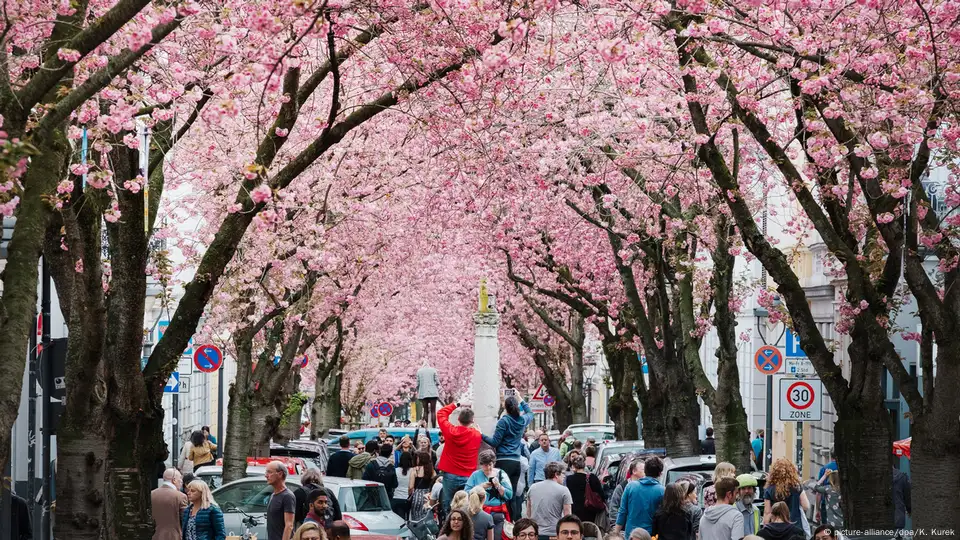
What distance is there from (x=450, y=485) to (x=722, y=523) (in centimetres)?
512

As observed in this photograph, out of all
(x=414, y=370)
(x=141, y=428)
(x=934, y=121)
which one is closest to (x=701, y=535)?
(x=934, y=121)

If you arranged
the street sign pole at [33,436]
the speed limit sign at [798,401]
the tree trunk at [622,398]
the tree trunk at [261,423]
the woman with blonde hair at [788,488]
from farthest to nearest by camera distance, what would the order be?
the tree trunk at [622,398], the tree trunk at [261,423], the speed limit sign at [798,401], the street sign pole at [33,436], the woman with blonde hair at [788,488]

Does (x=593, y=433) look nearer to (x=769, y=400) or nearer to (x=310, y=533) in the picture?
(x=769, y=400)

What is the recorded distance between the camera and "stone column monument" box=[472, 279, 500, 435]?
30453 millimetres

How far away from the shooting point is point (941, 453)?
544 inches

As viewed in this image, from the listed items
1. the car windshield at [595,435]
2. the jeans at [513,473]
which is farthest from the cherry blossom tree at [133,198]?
the car windshield at [595,435]

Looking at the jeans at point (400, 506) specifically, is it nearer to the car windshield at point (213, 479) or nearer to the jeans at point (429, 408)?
the car windshield at point (213, 479)

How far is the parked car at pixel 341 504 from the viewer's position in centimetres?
1864

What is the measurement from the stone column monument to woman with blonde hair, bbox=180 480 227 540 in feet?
50.7

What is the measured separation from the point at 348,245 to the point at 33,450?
13454mm

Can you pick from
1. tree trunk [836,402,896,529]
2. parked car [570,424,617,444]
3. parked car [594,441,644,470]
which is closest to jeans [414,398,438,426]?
parked car [570,424,617,444]

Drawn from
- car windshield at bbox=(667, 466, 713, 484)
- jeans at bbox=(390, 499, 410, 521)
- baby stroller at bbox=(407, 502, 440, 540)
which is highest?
car windshield at bbox=(667, 466, 713, 484)

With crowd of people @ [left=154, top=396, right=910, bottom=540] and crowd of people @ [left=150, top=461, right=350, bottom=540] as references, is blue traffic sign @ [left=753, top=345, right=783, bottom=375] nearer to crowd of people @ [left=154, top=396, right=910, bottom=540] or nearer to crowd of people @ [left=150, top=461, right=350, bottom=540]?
crowd of people @ [left=154, top=396, right=910, bottom=540]

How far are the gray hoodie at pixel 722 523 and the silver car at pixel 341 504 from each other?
657cm
